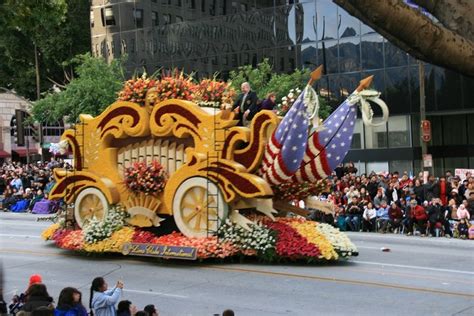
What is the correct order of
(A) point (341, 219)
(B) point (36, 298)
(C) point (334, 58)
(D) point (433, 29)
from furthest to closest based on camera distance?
1. (C) point (334, 58)
2. (A) point (341, 219)
3. (B) point (36, 298)
4. (D) point (433, 29)

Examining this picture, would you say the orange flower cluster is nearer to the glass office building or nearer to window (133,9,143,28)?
the glass office building

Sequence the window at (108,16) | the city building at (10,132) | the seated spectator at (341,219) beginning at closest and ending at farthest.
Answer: the seated spectator at (341,219) → the window at (108,16) → the city building at (10,132)

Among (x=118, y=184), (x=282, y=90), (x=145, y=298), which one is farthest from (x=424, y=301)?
(x=282, y=90)

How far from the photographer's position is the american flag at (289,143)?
49.4ft

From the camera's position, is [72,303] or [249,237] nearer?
[72,303]

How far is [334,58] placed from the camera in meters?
35.5

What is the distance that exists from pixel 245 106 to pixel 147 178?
275 cm

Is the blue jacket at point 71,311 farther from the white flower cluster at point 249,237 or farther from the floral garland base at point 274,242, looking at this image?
the white flower cluster at point 249,237

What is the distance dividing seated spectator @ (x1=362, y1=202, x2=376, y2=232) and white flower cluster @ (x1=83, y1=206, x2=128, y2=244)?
349 inches

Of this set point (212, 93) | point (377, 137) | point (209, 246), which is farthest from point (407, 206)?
point (377, 137)

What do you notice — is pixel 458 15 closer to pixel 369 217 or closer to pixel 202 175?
pixel 202 175

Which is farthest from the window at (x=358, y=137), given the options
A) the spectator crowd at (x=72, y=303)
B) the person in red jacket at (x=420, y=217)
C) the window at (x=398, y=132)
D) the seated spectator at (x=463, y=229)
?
the spectator crowd at (x=72, y=303)

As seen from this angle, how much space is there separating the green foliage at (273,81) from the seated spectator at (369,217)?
32.1ft

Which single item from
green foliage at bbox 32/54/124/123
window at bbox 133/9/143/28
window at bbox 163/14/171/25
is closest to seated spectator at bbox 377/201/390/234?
green foliage at bbox 32/54/124/123
